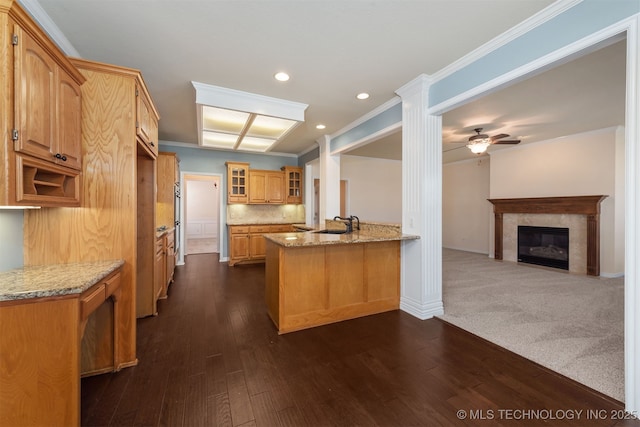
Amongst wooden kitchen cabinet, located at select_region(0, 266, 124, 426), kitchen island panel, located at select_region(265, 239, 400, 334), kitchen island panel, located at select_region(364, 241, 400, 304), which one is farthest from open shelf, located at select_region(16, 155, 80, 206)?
kitchen island panel, located at select_region(364, 241, 400, 304)

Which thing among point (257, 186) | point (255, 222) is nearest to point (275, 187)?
point (257, 186)

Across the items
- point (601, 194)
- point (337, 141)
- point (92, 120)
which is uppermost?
point (337, 141)

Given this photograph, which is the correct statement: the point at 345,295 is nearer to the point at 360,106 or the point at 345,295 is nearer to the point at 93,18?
the point at 360,106

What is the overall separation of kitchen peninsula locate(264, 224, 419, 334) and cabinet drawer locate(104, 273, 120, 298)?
50.8 inches

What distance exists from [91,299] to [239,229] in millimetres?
4278

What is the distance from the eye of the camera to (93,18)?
198cm

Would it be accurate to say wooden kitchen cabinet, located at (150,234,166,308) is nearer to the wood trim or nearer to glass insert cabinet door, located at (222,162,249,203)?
glass insert cabinet door, located at (222,162,249,203)

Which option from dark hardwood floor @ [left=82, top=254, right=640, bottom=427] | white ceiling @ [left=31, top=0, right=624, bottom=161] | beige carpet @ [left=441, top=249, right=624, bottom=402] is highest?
white ceiling @ [left=31, top=0, right=624, bottom=161]

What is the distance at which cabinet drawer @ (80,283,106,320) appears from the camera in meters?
1.38

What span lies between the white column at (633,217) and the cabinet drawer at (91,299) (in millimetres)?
3163

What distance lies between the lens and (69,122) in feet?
5.50

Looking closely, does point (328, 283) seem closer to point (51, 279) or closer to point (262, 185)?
point (51, 279)

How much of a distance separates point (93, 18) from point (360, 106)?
9.57 ft

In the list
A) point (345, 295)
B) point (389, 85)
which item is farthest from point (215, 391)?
point (389, 85)
